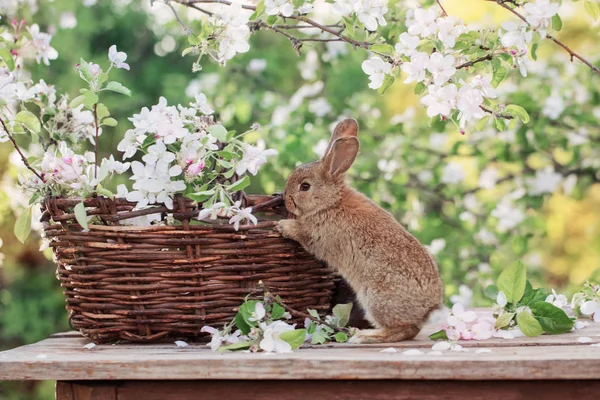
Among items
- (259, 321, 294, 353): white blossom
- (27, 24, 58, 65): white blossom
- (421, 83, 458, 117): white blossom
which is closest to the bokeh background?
(27, 24, 58, 65): white blossom

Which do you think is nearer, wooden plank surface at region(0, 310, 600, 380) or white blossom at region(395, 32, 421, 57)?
wooden plank surface at region(0, 310, 600, 380)

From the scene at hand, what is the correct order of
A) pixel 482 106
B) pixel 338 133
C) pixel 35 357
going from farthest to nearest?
pixel 338 133 < pixel 482 106 < pixel 35 357

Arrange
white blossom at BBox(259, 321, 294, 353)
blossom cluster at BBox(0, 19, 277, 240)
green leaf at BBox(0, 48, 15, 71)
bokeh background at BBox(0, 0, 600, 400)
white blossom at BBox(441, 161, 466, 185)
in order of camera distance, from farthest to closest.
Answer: white blossom at BBox(441, 161, 466, 185)
bokeh background at BBox(0, 0, 600, 400)
green leaf at BBox(0, 48, 15, 71)
blossom cluster at BBox(0, 19, 277, 240)
white blossom at BBox(259, 321, 294, 353)

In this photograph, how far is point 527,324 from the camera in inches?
79.7

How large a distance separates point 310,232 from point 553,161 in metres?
2.20

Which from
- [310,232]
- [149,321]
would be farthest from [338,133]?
[149,321]

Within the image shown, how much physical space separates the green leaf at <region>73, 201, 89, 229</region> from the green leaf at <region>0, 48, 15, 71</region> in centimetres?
55

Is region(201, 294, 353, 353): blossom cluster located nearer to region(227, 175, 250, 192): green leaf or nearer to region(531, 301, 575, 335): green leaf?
region(227, 175, 250, 192): green leaf

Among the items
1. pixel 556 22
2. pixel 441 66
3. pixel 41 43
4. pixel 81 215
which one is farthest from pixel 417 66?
pixel 41 43

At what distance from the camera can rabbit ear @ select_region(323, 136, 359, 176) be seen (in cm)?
219

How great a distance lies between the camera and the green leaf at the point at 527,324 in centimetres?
203

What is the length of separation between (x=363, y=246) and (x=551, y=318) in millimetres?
497

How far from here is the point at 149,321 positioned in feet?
6.49

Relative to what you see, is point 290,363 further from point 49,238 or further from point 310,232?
point 49,238
